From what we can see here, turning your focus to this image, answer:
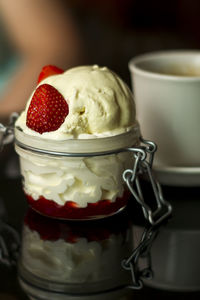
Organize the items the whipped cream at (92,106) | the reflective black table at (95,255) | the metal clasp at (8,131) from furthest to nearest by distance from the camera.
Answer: the metal clasp at (8,131)
the whipped cream at (92,106)
the reflective black table at (95,255)

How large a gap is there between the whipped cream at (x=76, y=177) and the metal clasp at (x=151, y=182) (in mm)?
22

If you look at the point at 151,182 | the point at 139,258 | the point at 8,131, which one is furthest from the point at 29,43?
the point at 139,258

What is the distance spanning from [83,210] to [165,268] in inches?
5.7

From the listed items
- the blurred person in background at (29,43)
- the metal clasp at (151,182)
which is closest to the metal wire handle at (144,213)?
the metal clasp at (151,182)

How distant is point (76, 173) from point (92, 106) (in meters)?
0.09

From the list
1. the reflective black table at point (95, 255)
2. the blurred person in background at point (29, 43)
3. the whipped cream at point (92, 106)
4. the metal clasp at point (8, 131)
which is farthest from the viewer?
the blurred person in background at point (29, 43)

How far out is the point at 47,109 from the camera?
2.43 ft

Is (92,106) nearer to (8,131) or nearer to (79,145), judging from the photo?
(79,145)

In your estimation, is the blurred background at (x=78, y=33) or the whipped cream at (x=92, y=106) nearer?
the whipped cream at (x=92, y=106)

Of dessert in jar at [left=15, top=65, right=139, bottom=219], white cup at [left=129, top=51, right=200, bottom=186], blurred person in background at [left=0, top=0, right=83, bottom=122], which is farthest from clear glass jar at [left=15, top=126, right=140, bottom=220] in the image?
blurred person in background at [left=0, top=0, right=83, bottom=122]

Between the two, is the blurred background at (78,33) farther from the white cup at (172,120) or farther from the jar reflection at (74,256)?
the jar reflection at (74,256)

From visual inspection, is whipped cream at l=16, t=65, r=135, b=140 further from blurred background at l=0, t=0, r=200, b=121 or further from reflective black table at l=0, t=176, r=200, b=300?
blurred background at l=0, t=0, r=200, b=121

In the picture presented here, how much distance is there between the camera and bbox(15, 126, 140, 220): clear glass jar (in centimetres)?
75

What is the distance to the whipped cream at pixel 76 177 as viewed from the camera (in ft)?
2.49
